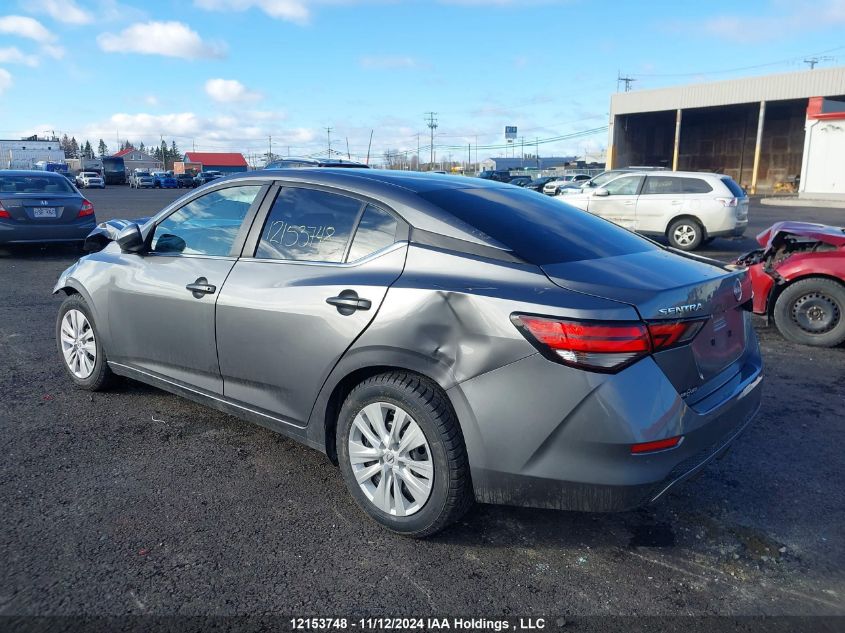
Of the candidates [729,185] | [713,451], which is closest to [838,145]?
[729,185]

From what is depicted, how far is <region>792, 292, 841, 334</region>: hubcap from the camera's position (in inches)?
249

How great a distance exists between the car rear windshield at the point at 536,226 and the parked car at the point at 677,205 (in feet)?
34.8

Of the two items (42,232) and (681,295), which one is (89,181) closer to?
(42,232)

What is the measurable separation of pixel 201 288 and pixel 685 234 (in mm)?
12046

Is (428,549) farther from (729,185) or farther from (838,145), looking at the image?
(838,145)

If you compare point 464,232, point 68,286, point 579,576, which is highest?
point 464,232

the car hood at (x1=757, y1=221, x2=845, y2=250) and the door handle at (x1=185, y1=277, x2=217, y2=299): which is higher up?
the car hood at (x1=757, y1=221, x2=845, y2=250)

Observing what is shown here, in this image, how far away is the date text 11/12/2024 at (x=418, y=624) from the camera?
2.51 meters

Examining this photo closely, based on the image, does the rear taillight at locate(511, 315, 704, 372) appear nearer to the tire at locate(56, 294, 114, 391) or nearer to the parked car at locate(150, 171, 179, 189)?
the tire at locate(56, 294, 114, 391)

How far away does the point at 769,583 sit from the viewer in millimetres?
2797

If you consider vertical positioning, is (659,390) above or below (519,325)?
below

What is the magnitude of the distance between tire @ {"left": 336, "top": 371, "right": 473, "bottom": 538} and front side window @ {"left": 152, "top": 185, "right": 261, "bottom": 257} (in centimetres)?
137

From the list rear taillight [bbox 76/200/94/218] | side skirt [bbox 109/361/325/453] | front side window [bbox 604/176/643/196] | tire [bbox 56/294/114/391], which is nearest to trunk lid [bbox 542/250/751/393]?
side skirt [bbox 109/361/325/453]

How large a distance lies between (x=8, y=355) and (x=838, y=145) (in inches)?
1466
